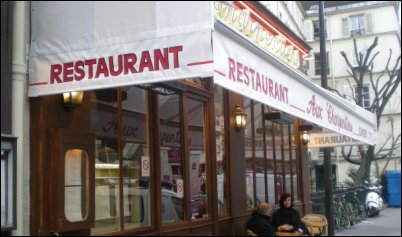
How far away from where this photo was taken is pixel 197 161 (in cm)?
809

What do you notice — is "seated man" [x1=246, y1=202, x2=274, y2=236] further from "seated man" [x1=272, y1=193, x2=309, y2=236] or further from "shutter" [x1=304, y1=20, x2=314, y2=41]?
"shutter" [x1=304, y1=20, x2=314, y2=41]

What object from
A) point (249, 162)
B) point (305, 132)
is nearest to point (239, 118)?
point (249, 162)

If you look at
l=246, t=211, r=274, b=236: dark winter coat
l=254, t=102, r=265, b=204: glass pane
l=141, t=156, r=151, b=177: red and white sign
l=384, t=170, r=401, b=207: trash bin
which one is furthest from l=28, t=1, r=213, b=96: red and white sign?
l=384, t=170, r=401, b=207: trash bin

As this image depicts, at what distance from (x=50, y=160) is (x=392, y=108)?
3390 cm

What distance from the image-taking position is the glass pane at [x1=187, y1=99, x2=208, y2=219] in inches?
311

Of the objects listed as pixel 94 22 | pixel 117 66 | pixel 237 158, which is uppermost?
pixel 94 22

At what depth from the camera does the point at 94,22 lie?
4.75m

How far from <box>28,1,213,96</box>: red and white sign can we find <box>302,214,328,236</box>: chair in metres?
6.62

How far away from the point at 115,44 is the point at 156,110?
2.44 m

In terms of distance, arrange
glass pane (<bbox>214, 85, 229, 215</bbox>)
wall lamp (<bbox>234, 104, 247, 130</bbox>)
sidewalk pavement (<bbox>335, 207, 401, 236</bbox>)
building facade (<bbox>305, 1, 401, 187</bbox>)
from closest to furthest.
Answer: glass pane (<bbox>214, 85, 229, 215</bbox>), wall lamp (<bbox>234, 104, 247, 130</bbox>), sidewalk pavement (<bbox>335, 207, 401, 236</bbox>), building facade (<bbox>305, 1, 401, 187</bbox>)

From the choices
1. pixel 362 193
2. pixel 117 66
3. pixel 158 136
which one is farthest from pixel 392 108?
pixel 117 66

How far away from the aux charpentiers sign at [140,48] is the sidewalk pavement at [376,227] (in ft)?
33.1

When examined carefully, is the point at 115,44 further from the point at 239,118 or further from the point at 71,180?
the point at 239,118

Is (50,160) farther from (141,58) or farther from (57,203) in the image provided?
(141,58)
